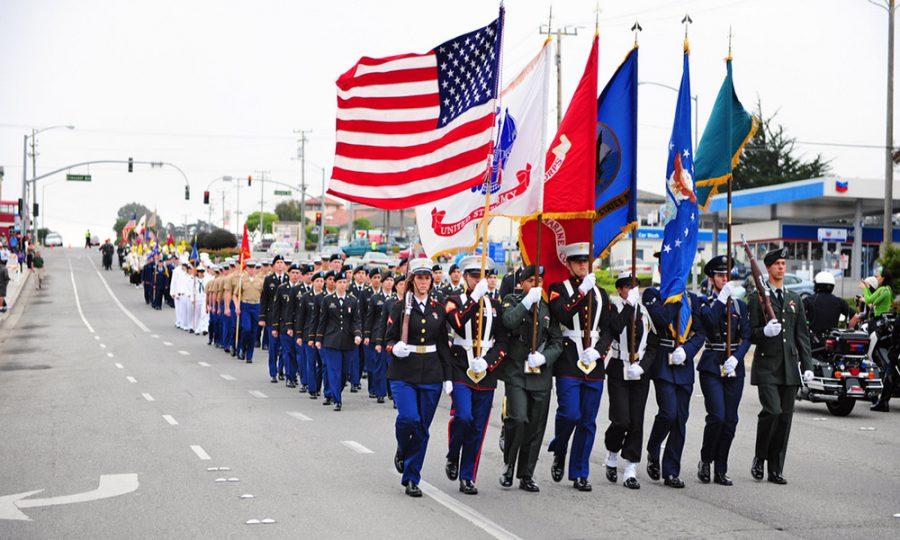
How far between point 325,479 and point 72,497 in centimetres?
212

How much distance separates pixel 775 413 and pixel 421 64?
455 centimetres

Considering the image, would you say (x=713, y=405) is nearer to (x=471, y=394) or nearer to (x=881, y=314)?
(x=471, y=394)

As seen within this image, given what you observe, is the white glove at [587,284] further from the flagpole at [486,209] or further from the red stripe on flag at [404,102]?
the red stripe on flag at [404,102]

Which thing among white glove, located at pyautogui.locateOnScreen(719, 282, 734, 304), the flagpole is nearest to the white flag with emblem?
the flagpole

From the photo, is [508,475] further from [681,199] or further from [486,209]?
[681,199]

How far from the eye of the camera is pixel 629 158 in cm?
1090

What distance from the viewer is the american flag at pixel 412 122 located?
10.7 meters

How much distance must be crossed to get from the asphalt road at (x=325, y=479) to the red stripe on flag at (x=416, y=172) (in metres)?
2.70

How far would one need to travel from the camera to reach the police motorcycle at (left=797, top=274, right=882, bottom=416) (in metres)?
15.2

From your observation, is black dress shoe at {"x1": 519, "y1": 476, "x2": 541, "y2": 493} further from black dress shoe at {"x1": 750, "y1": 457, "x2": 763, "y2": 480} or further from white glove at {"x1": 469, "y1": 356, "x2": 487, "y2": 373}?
black dress shoe at {"x1": 750, "y1": 457, "x2": 763, "y2": 480}

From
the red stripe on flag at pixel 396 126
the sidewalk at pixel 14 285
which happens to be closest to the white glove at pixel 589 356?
the red stripe on flag at pixel 396 126

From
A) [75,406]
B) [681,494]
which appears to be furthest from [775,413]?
[75,406]

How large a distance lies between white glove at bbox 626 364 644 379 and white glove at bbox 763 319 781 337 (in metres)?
1.31

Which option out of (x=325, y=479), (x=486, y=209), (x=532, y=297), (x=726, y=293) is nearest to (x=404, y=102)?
(x=486, y=209)
